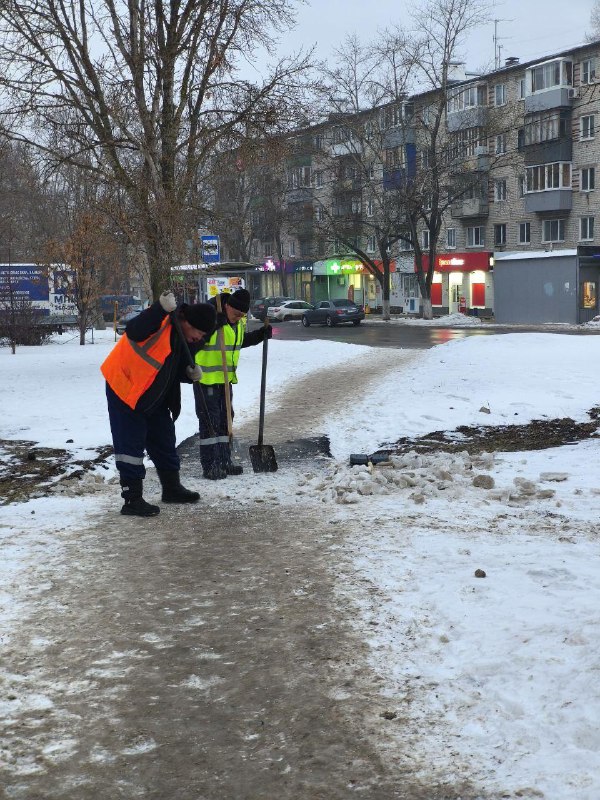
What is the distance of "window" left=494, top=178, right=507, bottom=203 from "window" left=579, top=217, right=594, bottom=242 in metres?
5.78

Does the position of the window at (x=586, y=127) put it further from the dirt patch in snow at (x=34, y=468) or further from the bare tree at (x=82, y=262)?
the dirt patch in snow at (x=34, y=468)

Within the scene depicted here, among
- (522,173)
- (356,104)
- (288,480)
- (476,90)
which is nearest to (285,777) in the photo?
(288,480)

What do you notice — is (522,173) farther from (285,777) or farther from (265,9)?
(285,777)

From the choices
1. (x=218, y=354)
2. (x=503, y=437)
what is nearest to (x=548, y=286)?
(x=503, y=437)

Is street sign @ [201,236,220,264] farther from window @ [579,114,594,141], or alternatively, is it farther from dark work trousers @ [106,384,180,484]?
window @ [579,114,594,141]

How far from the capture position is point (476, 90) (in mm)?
51688

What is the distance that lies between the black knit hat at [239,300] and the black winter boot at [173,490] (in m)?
1.58

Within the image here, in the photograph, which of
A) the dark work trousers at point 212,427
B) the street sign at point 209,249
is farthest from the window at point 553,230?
the dark work trousers at point 212,427

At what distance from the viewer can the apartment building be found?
1639 inches

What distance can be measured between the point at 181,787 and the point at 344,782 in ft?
1.64

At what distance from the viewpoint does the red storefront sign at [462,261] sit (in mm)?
51719

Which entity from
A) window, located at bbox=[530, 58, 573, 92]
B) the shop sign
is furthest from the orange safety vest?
window, located at bbox=[530, 58, 573, 92]

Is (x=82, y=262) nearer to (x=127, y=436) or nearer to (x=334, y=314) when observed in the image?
(x=334, y=314)

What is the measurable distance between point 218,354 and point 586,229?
137ft
